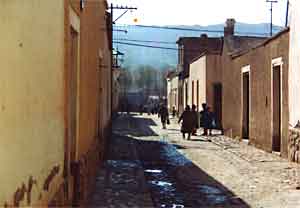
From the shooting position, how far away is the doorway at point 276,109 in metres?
19.5

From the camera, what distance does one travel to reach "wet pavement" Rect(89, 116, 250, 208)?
34.6 feet

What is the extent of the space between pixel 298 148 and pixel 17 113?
1291 cm

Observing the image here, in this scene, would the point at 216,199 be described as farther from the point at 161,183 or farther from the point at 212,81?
the point at 212,81

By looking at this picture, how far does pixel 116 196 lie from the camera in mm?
10969

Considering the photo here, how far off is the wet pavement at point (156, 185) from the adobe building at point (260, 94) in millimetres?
2978

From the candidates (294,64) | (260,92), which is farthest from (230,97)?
(294,64)

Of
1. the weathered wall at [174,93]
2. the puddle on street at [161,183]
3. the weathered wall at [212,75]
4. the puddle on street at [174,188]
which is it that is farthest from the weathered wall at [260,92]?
the weathered wall at [174,93]

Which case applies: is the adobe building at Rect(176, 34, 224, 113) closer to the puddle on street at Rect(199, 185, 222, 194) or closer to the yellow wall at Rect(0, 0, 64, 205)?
the puddle on street at Rect(199, 185, 222, 194)

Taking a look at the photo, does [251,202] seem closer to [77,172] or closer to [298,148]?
[77,172]

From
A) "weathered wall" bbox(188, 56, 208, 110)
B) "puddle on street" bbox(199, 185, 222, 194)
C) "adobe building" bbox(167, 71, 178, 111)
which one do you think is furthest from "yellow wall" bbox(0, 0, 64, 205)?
"adobe building" bbox(167, 71, 178, 111)

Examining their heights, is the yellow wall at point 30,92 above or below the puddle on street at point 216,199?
above

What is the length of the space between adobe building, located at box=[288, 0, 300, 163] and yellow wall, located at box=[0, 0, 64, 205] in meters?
11.0

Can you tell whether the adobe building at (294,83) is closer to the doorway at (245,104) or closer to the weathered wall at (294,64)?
the weathered wall at (294,64)

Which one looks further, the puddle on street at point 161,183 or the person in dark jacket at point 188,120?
the person in dark jacket at point 188,120
